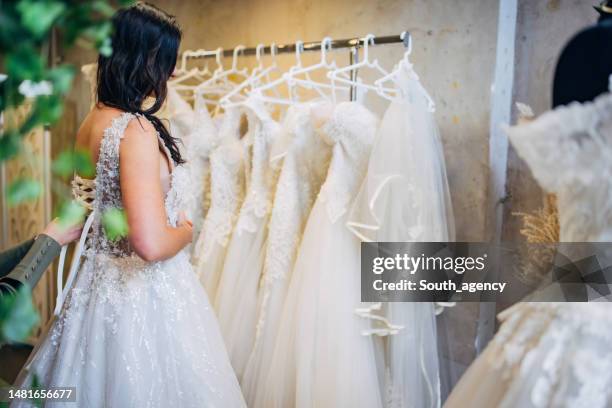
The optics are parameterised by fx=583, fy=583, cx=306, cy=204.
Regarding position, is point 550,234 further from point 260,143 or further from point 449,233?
point 260,143

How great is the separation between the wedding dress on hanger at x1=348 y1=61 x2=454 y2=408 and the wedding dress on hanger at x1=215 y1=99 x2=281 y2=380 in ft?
1.41

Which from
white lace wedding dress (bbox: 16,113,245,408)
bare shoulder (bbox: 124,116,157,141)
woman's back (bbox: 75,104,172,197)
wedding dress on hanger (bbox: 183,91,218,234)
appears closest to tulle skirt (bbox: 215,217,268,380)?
wedding dress on hanger (bbox: 183,91,218,234)

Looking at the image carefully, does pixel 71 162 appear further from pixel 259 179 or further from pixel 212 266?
pixel 212 266

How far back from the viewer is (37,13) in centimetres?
51

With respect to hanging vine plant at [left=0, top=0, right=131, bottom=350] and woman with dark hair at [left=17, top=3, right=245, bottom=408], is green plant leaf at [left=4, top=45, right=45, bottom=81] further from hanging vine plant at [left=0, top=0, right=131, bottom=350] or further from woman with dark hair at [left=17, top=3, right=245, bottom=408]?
woman with dark hair at [left=17, top=3, right=245, bottom=408]

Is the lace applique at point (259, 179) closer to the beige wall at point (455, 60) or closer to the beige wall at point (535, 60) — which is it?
the beige wall at point (455, 60)

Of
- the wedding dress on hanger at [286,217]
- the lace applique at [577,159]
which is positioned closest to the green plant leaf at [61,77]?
the lace applique at [577,159]

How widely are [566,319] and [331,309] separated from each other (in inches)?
32.7

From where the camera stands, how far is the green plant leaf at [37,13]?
51 cm

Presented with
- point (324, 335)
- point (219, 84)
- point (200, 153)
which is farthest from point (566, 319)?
point (219, 84)

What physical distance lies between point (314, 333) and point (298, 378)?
140mm

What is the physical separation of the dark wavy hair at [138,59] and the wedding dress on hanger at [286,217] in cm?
65

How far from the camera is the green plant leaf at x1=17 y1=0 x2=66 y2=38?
1.66 ft

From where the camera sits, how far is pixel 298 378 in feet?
5.74
